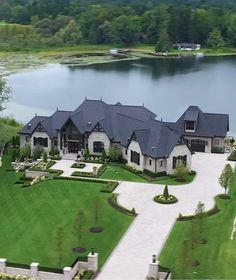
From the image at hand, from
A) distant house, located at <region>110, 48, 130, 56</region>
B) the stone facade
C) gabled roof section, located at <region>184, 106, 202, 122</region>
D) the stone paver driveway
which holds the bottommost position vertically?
the stone paver driveway

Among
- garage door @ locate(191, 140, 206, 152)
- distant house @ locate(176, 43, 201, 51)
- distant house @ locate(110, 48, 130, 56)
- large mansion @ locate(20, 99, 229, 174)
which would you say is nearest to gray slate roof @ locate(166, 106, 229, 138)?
large mansion @ locate(20, 99, 229, 174)

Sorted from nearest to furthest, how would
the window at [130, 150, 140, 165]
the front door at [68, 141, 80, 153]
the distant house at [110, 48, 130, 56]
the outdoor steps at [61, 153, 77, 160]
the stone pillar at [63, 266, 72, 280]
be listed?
the stone pillar at [63, 266, 72, 280] → the window at [130, 150, 140, 165] → the outdoor steps at [61, 153, 77, 160] → the front door at [68, 141, 80, 153] → the distant house at [110, 48, 130, 56]

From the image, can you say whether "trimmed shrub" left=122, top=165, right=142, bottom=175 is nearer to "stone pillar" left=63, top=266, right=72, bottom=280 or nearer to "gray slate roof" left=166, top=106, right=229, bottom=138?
"gray slate roof" left=166, top=106, right=229, bottom=138

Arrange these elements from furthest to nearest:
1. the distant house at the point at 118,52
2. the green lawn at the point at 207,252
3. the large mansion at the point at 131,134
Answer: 1. the distant house at the point at 118,52
2. the large mansion at the point at 131,134
3. the green lawn at the point at 207,252

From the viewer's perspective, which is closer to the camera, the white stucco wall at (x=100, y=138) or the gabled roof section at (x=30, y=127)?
the white stucco wall at (x=100, y=138)

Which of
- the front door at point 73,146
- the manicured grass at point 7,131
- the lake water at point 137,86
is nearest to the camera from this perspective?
the front door at point 73,146

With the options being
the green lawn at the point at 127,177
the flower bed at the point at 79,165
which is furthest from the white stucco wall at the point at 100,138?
the green lawn at the point at 127,177

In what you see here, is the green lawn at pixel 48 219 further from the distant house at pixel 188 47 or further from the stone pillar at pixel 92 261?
the distant house at pixel 188 47
